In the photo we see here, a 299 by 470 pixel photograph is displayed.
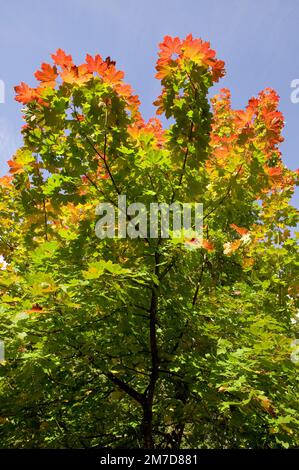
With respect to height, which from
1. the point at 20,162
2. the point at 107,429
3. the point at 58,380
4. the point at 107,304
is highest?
the point at 20,162

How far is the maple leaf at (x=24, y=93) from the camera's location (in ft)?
11.1

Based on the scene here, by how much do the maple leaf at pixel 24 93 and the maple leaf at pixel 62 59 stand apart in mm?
348

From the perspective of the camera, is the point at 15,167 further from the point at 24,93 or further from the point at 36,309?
the point at 36,309

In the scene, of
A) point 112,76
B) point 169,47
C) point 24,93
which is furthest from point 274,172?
point 24,93

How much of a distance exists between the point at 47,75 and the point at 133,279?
1994 mm

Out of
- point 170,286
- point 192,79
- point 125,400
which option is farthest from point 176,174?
point 125,400

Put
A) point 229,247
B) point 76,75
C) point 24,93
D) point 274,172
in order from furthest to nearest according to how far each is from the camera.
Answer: point 229,247, point 274,172, point 24,93, point 76,75

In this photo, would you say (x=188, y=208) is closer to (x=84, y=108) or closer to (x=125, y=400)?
(x=84, y=108)

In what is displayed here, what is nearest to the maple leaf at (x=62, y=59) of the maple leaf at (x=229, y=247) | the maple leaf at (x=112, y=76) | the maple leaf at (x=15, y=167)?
the maple leaf at (x=112, y=76)

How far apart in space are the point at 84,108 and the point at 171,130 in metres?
0.85

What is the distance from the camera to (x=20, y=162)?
385 cm

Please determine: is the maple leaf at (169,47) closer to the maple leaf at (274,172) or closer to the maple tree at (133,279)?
the maple tree at (133,279)

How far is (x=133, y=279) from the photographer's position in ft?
9.68

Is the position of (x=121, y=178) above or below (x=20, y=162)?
below
